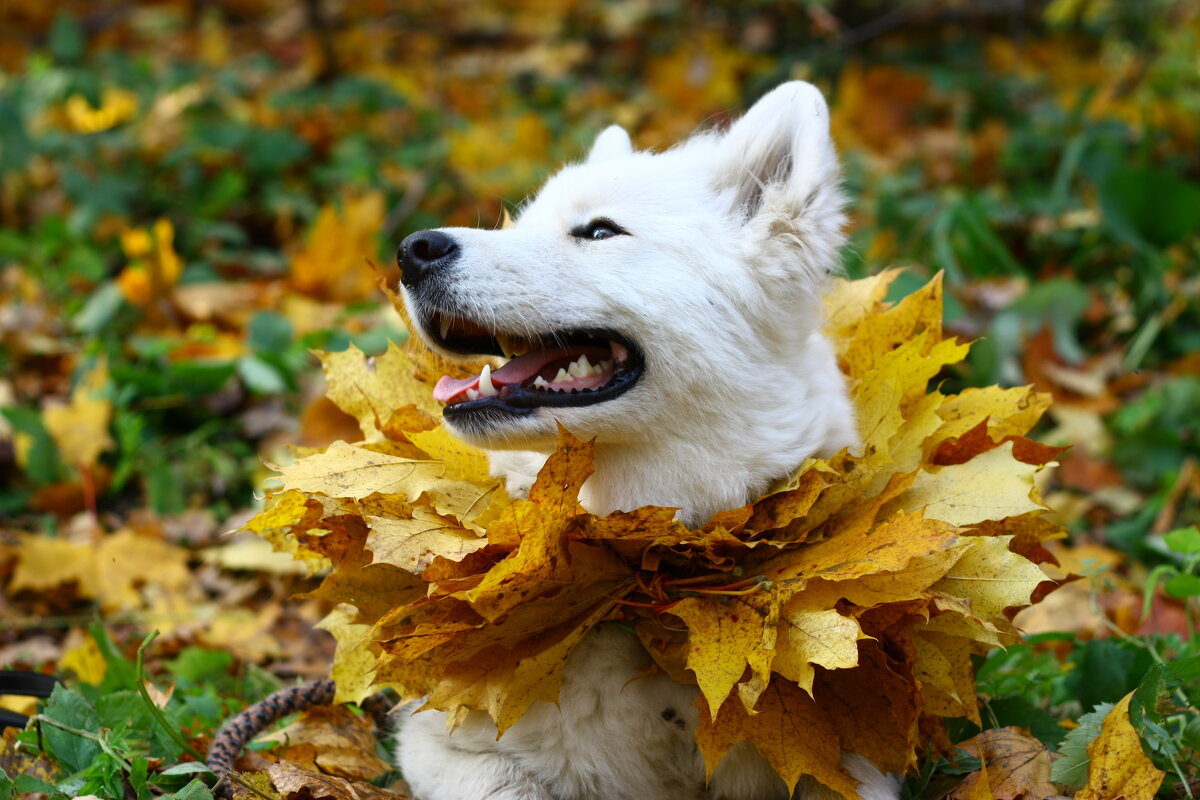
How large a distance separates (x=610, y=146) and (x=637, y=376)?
0.91 metres

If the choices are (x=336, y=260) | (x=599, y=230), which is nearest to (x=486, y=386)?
(x=599, y=230)

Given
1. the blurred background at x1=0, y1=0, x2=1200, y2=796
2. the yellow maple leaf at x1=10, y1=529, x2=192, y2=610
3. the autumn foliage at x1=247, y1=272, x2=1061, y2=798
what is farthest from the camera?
the blurred background at x1=0, y1=0, x2=1200, y2=796

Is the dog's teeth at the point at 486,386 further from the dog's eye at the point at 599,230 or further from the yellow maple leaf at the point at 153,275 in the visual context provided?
the yellow maple leaf at the point at 153,275

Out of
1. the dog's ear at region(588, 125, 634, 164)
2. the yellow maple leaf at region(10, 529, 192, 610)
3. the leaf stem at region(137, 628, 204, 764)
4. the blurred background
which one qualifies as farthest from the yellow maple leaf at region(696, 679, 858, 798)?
the yellow maple leaf at region(10, 529, 192, 610)

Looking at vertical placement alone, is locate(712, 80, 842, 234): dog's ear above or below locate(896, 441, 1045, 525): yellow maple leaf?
above

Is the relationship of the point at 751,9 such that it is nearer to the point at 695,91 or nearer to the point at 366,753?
the point at 695,91

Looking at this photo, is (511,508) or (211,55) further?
(211,55)

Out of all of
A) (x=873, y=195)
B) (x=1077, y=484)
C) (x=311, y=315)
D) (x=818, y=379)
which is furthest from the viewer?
(x=873, y=195)

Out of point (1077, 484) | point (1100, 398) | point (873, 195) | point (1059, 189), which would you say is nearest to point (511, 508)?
point (1077, 484)

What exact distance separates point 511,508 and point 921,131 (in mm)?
7268

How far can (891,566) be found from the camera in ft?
6.57

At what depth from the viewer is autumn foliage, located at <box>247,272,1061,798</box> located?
2094 mm

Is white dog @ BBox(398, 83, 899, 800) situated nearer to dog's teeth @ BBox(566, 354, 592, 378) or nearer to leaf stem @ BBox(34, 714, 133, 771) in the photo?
dog's teeth @ BBox(566, 354, 592, 378)

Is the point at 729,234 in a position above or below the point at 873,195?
above
